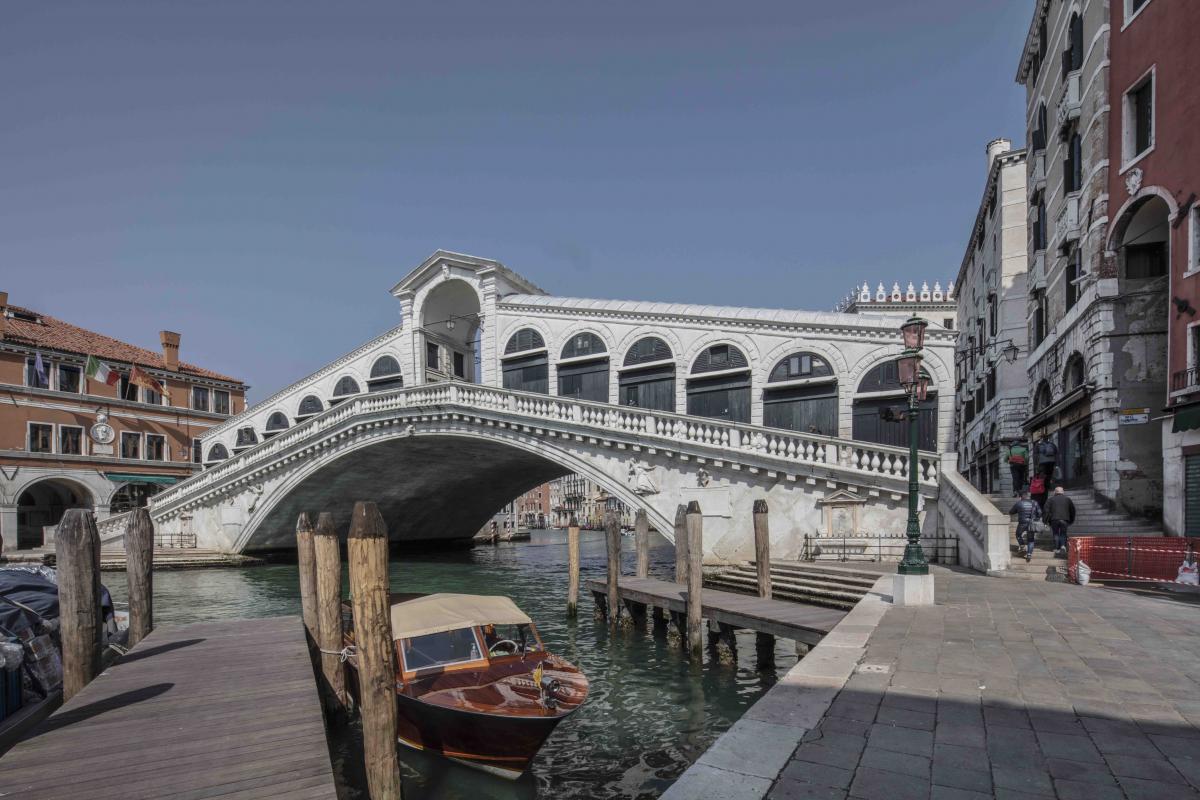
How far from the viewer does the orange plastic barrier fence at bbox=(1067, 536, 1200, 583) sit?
9.95m

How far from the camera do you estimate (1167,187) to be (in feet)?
42.0

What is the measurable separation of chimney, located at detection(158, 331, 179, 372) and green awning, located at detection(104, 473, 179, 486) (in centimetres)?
573

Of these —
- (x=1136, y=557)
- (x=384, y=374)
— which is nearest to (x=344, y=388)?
(x=384, y=374)

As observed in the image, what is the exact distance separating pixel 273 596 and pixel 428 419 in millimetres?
6955

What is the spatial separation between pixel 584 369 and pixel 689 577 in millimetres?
13592

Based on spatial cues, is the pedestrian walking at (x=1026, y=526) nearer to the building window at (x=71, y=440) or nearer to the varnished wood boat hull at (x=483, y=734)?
the varnished wood boat hull at (x=483, y=734)

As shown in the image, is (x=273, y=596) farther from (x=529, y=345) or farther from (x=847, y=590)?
(x=847, y=590)

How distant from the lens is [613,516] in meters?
14.9

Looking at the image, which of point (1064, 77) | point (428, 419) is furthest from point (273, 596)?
point (1064, 77)

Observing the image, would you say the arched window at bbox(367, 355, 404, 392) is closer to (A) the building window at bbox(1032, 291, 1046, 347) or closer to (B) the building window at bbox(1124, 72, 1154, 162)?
(A) the building window at bbox(1032, 291, 1046, 347)

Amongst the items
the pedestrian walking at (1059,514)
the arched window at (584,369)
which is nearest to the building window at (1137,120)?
the pedestrian walking at (1059,514)

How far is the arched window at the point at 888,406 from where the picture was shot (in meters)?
18.9

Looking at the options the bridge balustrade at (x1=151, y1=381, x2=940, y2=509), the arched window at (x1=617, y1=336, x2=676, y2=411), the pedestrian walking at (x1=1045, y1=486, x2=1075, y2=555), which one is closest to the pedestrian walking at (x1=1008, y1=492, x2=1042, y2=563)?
the pedestrian walking at (x1=1045, y1=486, x2=1075, y2=555)

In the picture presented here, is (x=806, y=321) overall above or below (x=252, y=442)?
above
